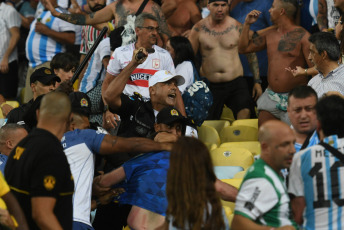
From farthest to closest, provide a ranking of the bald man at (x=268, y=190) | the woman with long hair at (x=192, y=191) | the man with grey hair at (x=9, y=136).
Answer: the man with grey hair at (x=9, y=136) → the woman with long hair at (x=192, y=191) → the bald man at (x=268, y=190)

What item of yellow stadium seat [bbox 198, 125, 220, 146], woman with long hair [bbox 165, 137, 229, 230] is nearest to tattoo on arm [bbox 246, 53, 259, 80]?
yellow stadium seat [bbox 198, 125, 220, 146]

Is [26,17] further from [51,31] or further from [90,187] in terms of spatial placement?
[90,187]

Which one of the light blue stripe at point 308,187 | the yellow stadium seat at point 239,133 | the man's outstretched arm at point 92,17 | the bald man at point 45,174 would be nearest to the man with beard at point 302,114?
the light blue stripe at point 308,187

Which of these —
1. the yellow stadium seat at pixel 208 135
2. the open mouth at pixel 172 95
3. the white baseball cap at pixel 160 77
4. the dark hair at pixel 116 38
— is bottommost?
the yellow stadium seat at pixel 208 135

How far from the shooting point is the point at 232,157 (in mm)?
7820

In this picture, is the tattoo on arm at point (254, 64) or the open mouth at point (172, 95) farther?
the tattoo on arm at point (254, 64)

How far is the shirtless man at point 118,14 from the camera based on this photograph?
387 inches

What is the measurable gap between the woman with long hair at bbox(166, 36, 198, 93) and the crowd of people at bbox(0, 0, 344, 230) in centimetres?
2

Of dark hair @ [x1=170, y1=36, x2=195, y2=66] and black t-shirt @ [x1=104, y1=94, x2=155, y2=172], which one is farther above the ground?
dark hair @ [x1=170, y1=36, x2=195, y2=66]

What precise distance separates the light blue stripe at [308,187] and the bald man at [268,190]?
110 mm

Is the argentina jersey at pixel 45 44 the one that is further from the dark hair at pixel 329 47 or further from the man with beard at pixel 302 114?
the man with beard at pixel 302 114

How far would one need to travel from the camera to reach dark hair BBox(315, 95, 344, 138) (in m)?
5.05

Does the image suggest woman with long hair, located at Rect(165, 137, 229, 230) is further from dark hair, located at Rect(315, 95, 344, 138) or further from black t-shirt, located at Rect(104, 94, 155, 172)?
black t-shirt, located at Rect(104, 94, 155, 172)

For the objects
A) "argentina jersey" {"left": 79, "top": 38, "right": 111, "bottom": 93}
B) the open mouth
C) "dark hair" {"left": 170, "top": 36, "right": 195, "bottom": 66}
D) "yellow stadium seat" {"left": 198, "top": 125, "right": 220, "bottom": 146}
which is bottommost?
"yellow stadium seat" {"left": 198, "top": 125, "right": 220, "bottom": 146}
